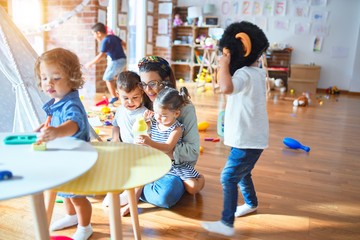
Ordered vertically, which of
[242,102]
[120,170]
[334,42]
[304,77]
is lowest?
[304,77]

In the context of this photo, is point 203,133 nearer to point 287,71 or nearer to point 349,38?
point 287,71

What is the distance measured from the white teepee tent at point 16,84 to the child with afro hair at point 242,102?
1.08m

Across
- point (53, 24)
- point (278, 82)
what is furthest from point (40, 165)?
point (278, 82)

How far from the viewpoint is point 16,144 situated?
90 cm

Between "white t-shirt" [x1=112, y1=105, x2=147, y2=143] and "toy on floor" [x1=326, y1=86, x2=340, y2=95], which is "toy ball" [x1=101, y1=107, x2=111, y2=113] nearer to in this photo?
"white t-shirt" [x1=112, y1=105, x2=147, y2=143]

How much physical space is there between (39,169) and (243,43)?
2.77 feet

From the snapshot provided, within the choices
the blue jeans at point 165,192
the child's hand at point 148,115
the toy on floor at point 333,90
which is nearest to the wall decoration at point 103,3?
the child's hand at point 148,115

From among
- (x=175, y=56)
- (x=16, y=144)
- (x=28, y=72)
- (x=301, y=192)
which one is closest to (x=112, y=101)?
(x=28, y=72)

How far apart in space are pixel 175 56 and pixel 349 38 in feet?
10.5

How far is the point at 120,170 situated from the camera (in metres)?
0.85

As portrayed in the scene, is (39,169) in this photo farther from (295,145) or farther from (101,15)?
(101,15)

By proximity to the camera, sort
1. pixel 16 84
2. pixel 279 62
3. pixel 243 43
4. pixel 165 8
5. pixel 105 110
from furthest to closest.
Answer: pixel 165 8 → pixel 279 62 → pixel 105 110 → pixel 16 84 → pixel 243 43

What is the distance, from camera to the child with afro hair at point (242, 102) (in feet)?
4.15

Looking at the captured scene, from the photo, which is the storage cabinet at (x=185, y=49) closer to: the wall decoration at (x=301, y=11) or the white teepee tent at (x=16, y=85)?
the wall decoration at (x=301, y=11)
